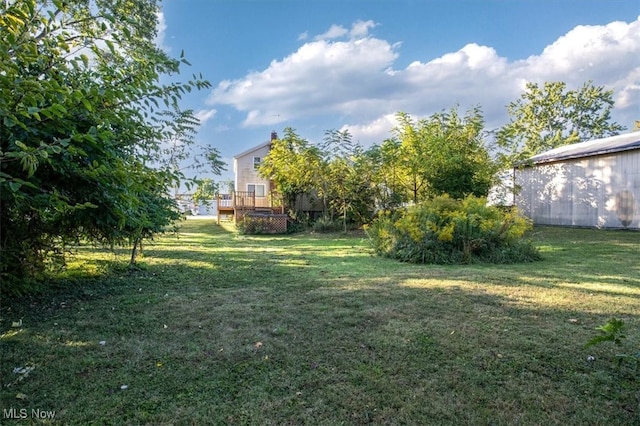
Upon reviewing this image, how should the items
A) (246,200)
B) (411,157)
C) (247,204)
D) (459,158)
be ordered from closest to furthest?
1. (459,158)
2. (411,157)
3. (247,204)
4. (246,200)

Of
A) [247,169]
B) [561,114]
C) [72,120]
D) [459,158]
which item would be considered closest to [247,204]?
[247,169]

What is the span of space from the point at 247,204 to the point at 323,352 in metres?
16.6

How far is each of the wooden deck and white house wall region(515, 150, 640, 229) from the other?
1212cm

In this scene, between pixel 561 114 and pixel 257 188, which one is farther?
pixel 561 114

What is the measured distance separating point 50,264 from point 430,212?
687 centimetres

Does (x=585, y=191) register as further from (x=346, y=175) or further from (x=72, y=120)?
(x=72, y=120)

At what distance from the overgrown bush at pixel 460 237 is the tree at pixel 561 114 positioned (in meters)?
25.0

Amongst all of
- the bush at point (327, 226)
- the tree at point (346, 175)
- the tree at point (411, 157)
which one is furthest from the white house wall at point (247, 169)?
the tree at point (411, 157)

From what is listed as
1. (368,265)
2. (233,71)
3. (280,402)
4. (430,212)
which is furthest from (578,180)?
(280,402)

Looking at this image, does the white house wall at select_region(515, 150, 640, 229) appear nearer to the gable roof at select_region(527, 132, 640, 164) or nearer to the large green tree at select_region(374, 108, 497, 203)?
the gable roof at select_region(527, 132, 640, 164)

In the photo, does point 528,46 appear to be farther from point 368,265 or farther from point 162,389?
point 162,389

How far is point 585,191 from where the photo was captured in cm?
1451

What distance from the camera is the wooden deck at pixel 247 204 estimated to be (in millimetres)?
18203

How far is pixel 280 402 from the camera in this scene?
2113mm
